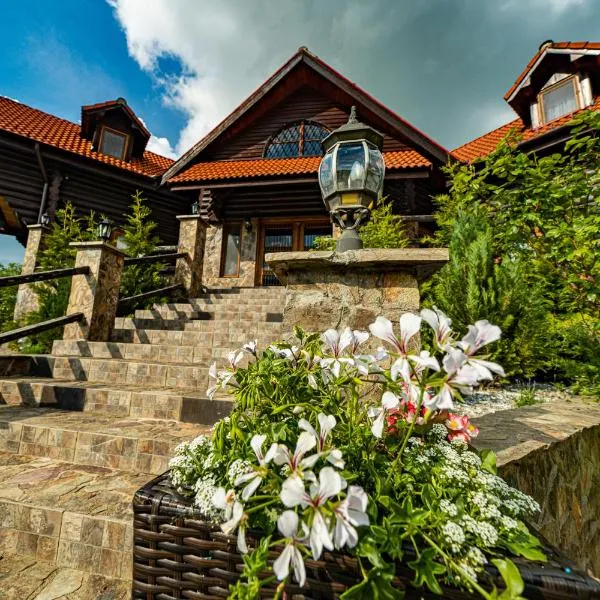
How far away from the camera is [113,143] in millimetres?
11148

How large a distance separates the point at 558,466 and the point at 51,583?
306 centimetres

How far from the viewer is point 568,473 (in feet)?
8.04

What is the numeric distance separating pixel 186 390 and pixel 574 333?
4.63 metres

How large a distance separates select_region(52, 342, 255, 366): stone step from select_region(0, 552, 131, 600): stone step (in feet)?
7.73

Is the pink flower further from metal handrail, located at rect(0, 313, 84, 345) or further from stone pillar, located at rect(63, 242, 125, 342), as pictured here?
stone pillar, located at rect(63, 242, 125, 342)

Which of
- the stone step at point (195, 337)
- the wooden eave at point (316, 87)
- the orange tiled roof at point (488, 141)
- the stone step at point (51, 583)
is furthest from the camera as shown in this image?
the orange tiled roof at point (488, 141)

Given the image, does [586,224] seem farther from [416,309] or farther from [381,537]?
[381,537]

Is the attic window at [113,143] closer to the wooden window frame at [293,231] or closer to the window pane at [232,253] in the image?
the window pane at [232,253]

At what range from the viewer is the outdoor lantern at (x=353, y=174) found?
8.00 ft

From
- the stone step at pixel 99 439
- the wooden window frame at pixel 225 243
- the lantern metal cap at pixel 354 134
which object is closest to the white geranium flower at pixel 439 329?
the stone step at pixel 99 439

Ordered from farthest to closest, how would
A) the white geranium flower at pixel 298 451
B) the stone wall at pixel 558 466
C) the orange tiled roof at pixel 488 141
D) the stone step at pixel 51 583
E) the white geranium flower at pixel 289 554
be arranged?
the orange tiled roof at pixel 488 141 < the stone wall at pixel 558 466 < the stone step at pixel 51 583 < the white geranium flower at pixel 298 451 < the white geranium flower at pixel 289 554

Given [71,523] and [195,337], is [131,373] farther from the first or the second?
[71,523]

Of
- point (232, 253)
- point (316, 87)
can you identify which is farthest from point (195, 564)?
point (316, 87)

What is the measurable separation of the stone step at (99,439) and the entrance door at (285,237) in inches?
288
